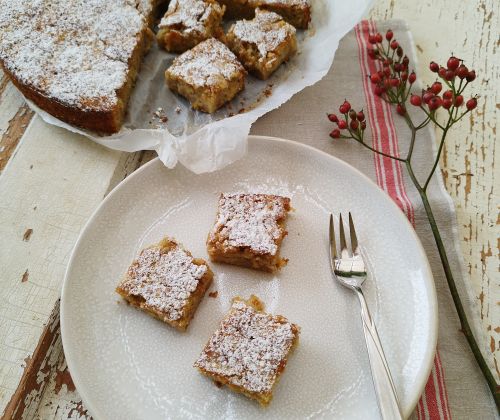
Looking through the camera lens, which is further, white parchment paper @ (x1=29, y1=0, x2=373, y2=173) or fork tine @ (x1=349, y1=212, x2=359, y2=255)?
white parchment paper @ (x1=29, y1=0, x2=373, y2=173)

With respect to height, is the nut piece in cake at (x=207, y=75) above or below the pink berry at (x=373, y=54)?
below

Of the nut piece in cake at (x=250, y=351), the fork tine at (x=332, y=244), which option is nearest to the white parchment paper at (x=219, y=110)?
the fork tine at (x=332, y=244)

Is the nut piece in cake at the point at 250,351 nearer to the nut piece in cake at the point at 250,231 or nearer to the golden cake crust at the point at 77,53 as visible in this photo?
the nut piece in cake at the point at 250,231

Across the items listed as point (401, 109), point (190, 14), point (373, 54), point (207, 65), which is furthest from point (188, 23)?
point (401, 109)

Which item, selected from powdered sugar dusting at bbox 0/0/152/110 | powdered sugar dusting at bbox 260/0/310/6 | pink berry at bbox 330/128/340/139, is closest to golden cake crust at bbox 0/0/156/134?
powdered sugar dusting at bbox 0/0/152/110

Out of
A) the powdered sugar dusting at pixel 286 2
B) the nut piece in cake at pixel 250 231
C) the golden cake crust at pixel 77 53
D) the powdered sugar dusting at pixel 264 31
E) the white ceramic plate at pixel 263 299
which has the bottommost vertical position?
the white ceramic plate at pixel 263 299

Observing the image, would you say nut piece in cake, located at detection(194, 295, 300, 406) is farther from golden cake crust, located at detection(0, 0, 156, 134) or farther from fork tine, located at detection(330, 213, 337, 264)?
golden cake crust, located at detection(0, 0, 156, 134)

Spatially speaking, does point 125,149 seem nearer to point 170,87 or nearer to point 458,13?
point 170,87
